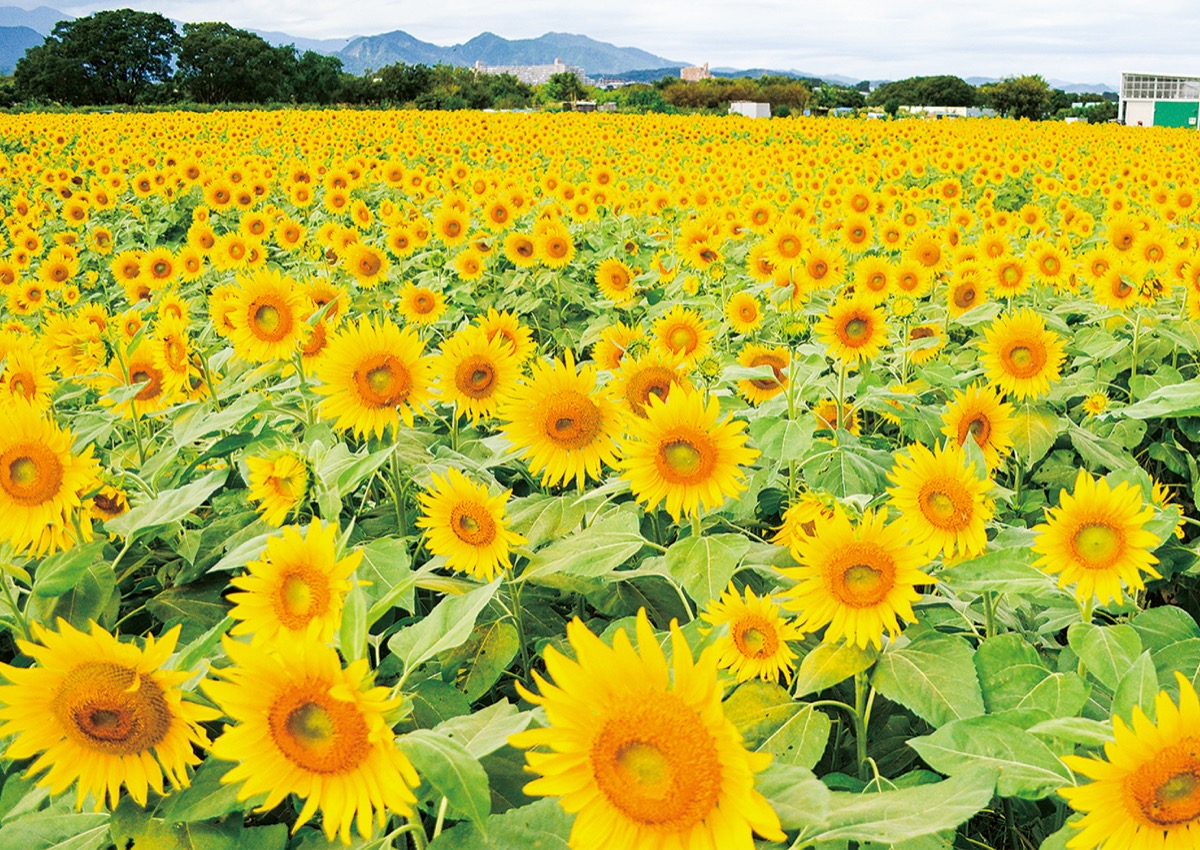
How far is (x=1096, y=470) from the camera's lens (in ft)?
12.2

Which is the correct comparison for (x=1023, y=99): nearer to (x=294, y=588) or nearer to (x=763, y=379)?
(x=763, y=379)

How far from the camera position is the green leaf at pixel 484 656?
1795 mm

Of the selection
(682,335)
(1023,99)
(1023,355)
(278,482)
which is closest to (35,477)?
(278,482)

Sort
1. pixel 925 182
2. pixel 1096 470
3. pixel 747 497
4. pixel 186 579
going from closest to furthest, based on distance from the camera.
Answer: pixel 186 579, pixel 747 497, pixel 1096 470, pixel 925 182

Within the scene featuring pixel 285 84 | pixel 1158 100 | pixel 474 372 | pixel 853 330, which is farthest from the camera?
pixel 285 84

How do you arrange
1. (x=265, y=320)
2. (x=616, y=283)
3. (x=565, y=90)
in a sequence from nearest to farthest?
(x=265, y=320)
(x=616, y=283)
(x=565, y=90)

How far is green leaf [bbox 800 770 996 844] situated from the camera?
42.6 inches

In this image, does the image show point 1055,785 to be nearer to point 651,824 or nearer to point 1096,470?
point 651,824

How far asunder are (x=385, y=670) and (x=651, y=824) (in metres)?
1.01

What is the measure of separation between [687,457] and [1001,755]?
0.74 m

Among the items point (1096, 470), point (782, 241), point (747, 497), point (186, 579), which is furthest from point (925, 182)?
point (186, 579)

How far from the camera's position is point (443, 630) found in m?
1.42

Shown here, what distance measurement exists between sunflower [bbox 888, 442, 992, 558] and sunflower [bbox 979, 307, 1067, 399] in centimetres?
122

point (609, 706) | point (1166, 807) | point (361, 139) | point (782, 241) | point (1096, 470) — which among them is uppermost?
point (361, 139)
